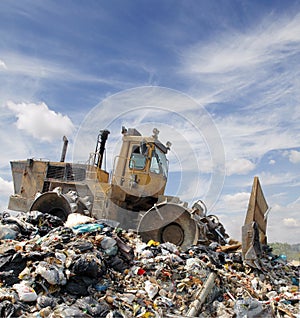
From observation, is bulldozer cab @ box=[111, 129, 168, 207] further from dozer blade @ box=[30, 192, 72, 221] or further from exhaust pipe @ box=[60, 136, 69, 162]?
exhaust pipe @ box=[60, 136, 69, 162]

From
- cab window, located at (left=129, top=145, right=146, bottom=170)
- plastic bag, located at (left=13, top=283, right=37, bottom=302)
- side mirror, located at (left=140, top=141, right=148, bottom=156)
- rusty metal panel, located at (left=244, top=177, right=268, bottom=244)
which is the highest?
side mirror, located at (left=140, top=141, right=148, bottom=156)

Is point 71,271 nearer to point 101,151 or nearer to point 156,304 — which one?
point 156,304

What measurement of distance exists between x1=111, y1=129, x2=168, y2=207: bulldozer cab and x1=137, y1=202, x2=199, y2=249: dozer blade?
2.77ft

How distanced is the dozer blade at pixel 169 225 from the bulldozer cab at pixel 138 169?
33.2 inches

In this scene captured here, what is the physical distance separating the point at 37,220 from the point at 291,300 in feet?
14.3

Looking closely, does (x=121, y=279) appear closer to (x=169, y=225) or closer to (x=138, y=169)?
(x=169, y=225)

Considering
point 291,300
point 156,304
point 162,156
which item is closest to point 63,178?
point 162,156

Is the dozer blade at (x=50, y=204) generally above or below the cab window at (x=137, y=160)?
below

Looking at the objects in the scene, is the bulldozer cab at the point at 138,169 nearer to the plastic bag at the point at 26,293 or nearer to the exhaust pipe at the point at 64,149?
the exhaust pipe at the point at 64,149

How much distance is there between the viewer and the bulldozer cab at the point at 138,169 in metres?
6.75

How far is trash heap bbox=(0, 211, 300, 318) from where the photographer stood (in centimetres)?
350

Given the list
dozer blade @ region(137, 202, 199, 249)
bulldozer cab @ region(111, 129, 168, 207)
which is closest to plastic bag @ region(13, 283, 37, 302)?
dozer blade @ region(137, 202, 199, 249)

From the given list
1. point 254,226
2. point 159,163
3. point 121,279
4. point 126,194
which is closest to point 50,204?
point 126,194

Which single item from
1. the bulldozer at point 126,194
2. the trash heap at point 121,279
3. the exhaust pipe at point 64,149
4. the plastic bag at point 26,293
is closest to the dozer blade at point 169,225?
the bulldozer at point 126,194
